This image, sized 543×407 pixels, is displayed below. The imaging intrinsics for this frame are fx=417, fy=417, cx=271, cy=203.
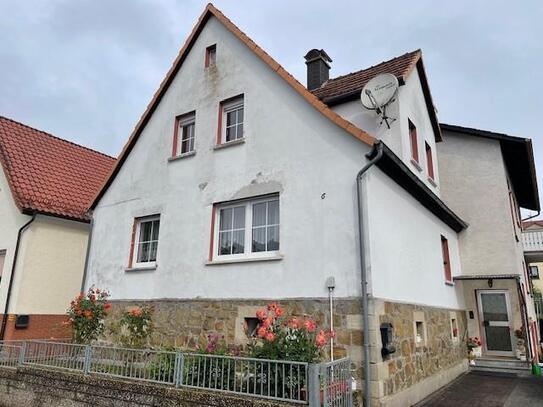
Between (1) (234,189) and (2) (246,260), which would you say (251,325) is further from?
(1) (234,189)

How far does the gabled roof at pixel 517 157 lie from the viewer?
1346 cm

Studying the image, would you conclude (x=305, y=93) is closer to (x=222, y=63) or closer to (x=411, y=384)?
(x=222, y=63)

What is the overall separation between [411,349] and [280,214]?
368 centimetres

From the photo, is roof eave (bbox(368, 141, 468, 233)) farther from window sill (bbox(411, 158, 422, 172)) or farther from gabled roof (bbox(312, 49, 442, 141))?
gabled roof (bbox(312, 49, 442, 141))

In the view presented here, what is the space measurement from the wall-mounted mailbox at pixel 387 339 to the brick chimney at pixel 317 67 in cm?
823

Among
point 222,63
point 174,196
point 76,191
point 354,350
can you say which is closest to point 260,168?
point 174,196

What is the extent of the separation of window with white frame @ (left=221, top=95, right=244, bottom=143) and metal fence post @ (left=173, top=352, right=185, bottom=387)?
512 centimetres

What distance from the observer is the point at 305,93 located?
27.6 feet

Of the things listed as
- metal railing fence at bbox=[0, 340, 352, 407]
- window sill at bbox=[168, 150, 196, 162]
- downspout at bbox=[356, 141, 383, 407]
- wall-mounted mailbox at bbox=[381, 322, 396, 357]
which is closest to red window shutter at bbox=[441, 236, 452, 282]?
wall-mounted mailbox at bbox=[381, 322, 396, 357]

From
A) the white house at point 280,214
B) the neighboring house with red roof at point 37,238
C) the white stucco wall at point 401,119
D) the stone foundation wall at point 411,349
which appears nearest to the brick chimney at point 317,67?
the white house at point 280,214

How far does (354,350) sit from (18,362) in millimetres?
6885

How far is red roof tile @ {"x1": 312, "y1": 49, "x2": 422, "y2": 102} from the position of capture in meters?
10.1

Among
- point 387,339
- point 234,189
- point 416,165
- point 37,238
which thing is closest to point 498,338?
point 416,165

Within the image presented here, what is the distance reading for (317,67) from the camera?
13.2m
